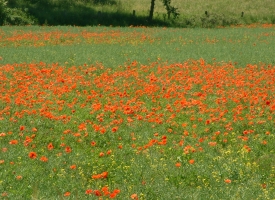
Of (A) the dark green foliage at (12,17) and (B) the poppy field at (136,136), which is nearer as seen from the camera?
(B) the poppy field at (136,136)

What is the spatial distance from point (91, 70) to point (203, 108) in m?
6.57

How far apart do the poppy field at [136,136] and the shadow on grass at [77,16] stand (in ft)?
81.2

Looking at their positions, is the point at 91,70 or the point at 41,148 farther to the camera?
the point at 91,70

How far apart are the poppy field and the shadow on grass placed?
24736 millimetres

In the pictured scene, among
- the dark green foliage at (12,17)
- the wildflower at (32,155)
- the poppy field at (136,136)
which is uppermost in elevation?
the dark green foliage at (12,17)

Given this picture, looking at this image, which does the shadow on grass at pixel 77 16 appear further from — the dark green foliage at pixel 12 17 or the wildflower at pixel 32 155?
the wildflower at pixel 32 155

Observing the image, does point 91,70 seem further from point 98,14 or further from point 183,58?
point 98,14

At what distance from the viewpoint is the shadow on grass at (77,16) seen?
41562mm

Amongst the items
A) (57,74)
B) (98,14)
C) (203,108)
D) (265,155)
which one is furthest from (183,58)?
(98,14)

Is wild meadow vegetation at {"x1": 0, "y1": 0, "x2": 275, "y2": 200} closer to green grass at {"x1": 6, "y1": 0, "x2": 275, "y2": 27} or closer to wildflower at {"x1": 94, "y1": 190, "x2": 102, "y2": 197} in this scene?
wildflower at {"x1": 94, "y1": 190, "x2": 102, "y2": 197}

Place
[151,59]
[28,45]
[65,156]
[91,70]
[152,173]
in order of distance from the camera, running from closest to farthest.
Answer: [152,173], [65,156], [91,70], [151,59], [28,45]

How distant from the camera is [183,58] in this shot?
20.4m

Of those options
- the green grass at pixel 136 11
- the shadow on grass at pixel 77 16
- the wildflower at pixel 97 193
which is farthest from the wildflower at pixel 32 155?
the green grass at pixel 136 11

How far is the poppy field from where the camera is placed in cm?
696
